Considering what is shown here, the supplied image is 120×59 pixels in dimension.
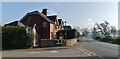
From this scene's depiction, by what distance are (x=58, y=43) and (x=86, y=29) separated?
4556 inches

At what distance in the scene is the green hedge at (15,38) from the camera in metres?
15.8

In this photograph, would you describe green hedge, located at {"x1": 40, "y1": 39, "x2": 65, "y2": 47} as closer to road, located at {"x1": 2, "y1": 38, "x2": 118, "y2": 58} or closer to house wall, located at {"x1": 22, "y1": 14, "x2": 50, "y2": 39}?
road, located at {"x1": 2, "y1": 38, "x2": 118, "y2": 58}

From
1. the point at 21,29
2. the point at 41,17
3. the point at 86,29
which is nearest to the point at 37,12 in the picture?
the point at 41,17

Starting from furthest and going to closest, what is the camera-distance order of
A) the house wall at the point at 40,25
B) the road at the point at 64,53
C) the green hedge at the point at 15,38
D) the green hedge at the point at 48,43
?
the house wall at the point at 40,25
the green hedge at the point at 48,43
the green hedge at the point at 15,38
the road at the point at 64,53

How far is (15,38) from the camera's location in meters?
16.1

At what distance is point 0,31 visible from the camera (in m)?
15.7

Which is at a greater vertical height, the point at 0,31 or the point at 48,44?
the point at 0,31

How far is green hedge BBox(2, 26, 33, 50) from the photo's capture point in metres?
15.8

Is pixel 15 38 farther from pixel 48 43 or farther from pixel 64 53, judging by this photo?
pixel 64 53

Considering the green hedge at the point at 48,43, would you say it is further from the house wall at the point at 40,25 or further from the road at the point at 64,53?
the house wall at the point at 40,25

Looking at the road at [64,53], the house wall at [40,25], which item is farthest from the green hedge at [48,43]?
the house wall at [40,25]

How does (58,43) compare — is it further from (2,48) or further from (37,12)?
(37,12)

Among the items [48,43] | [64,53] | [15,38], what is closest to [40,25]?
[48,43]

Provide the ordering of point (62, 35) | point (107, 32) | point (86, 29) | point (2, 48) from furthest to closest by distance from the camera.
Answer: point (86, 29)
point (107, 32)
point (62, 35)
point (2, 48)
